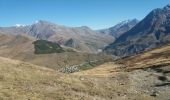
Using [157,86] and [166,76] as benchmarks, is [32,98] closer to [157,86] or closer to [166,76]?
[157,86]

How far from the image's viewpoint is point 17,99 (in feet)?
123

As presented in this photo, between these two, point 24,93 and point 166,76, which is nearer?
point 24,93

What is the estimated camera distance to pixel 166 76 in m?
66.0

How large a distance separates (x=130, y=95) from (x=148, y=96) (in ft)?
8.40

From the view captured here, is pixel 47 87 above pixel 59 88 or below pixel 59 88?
above

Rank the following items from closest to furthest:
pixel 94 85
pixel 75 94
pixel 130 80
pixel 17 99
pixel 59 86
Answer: pixel 17 99 → pixel 75 94 → pixel 59 86 → pixel 94 85 → pixel 130 80

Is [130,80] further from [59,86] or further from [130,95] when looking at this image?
[59,86]

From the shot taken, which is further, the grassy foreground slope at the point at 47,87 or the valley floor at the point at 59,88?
the valley floor at the point at 59,88

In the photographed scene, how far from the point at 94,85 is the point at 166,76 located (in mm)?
21398

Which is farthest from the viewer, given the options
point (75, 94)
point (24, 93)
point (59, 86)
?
point (59, 86)

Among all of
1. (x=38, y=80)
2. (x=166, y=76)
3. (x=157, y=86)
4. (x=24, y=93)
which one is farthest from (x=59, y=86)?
(x=166, y=76)

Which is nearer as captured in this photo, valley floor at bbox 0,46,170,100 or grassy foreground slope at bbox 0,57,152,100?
grassy foreground slope at bbox 0,57,152,100

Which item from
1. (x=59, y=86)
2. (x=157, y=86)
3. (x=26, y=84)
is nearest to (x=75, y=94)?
(x=59, y=86)

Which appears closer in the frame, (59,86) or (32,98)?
(32,98)
